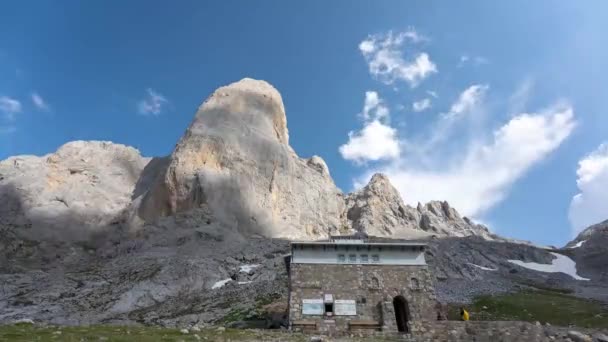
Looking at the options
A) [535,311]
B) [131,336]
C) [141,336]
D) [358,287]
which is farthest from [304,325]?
[535,311]

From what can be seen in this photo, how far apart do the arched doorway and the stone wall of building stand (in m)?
0.68

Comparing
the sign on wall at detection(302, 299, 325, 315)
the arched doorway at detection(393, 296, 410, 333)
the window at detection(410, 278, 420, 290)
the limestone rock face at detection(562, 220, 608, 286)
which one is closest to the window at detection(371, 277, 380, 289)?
the arched doorway at detection(393, 296, 410, 333)

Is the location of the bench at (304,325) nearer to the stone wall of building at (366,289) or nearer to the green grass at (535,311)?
the stone wall of building at (366,289)

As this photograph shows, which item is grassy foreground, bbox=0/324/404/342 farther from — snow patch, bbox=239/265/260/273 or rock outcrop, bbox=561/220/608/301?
rock outcrop, bbox=561/220/608/301

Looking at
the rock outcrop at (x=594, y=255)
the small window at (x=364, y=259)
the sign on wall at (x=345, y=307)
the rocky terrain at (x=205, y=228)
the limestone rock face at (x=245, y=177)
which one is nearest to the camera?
the sign on wall at (x=345, y=307)

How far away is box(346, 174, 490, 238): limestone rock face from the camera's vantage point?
148125 mm

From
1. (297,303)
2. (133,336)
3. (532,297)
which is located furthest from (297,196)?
(133,336)

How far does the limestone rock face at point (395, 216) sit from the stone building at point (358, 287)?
105287 mm

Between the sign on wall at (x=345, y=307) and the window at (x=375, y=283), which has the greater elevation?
the window at (x=375, y=283)

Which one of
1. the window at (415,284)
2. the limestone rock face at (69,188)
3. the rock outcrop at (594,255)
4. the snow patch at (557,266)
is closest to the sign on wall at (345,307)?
the window at (415,284)

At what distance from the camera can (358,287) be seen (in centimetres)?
→ 3653

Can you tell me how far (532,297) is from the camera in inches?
2717

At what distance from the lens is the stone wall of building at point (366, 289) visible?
1384 inches

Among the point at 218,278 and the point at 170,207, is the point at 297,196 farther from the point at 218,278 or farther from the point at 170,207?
the point at 218,278
